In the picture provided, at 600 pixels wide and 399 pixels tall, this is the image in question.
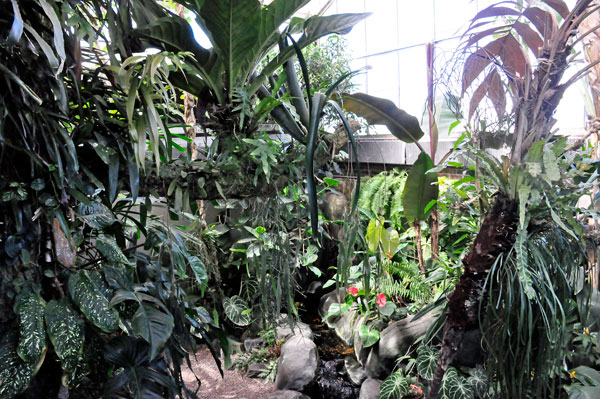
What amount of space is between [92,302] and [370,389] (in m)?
2.21

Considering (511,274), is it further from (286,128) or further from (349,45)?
(349,45)

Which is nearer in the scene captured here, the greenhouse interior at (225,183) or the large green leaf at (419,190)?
the greenhouse interior at (225,183)

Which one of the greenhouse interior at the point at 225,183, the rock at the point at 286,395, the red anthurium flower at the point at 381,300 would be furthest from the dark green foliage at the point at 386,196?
the rock at the point at 286,395

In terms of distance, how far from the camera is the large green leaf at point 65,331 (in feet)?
3.71

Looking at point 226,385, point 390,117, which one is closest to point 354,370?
point 226,385

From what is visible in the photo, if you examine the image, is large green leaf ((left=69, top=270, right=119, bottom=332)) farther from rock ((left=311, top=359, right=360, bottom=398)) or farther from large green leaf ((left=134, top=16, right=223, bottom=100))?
rock ((left=311, top=359, right=360, bottom=398))

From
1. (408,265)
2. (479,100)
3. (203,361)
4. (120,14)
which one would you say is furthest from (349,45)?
(120,14)

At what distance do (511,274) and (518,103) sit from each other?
690mm

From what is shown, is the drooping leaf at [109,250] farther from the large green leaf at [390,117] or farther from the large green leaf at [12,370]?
the large green leaf at [390,117]

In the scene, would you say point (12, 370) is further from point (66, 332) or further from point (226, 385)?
point (226, 385)

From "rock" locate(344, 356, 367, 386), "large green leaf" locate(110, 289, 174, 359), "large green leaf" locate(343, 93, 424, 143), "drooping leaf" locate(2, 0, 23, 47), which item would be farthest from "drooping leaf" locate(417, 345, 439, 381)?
"drooping leaf" locate(2, 0, 23, 47)

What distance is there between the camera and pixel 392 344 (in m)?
3.00

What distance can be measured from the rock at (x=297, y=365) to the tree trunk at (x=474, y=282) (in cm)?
132

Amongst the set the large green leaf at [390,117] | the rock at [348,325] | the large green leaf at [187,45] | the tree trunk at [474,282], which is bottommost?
the rock at [348,325]
